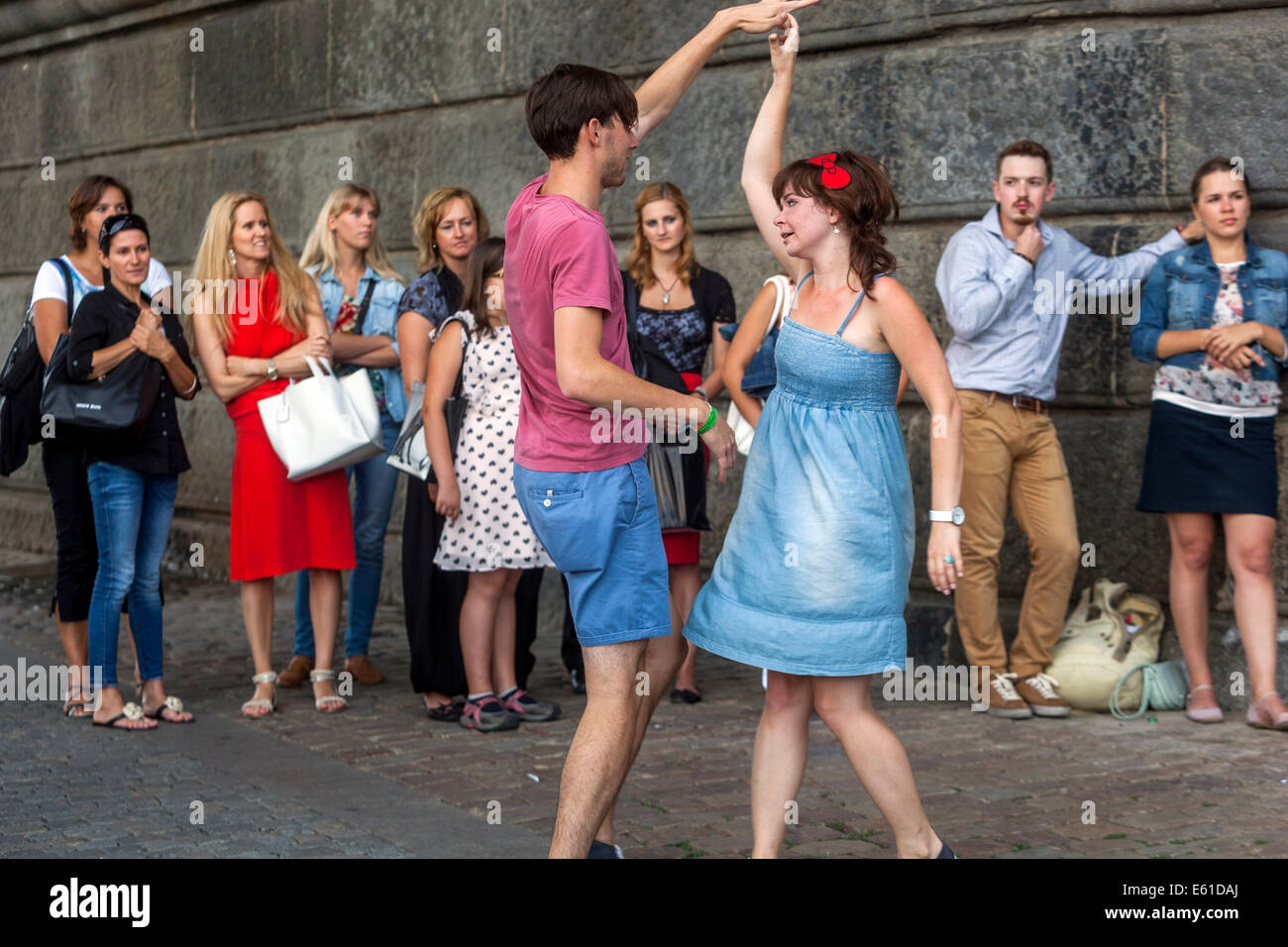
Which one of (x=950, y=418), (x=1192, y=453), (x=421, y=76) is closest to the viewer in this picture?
(x=950, y=418)

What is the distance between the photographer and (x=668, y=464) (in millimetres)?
5551

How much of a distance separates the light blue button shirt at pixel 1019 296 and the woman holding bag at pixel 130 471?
3.08 metres

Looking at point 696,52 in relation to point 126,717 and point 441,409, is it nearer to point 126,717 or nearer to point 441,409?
point 441,409

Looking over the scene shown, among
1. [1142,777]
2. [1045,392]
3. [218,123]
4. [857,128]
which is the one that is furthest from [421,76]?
[1142,777]

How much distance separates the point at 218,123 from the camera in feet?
37.0

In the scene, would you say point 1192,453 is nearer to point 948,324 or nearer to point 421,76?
point 948,324

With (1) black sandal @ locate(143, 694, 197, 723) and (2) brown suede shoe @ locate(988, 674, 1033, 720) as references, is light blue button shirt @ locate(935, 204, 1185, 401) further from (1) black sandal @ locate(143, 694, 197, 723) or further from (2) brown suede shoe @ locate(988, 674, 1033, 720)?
(1) black sandal @ locate(143, 694, 197, 723)

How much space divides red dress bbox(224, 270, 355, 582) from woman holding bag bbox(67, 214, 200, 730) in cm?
27

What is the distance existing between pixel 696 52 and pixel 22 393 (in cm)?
335

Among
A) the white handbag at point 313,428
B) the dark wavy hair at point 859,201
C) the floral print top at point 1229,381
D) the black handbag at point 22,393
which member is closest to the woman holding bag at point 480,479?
the white handbag at point 313,428

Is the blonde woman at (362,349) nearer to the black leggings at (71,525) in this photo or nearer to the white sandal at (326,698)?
the white sandal at (326,698)

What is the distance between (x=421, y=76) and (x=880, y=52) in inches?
128

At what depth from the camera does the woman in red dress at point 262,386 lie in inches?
267

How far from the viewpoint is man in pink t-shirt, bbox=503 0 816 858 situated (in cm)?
399
